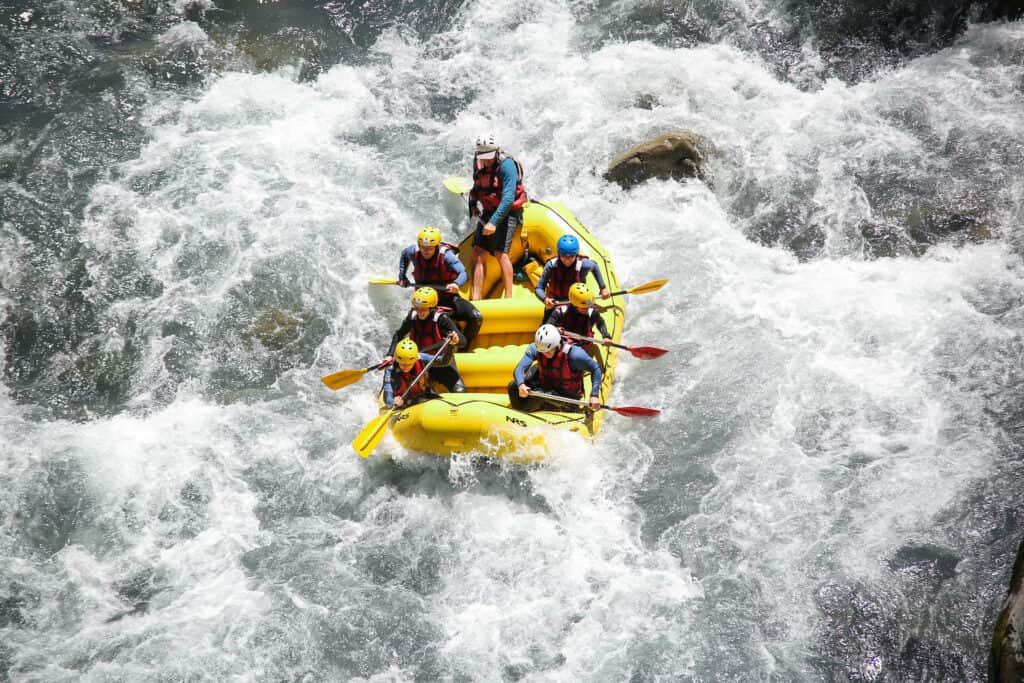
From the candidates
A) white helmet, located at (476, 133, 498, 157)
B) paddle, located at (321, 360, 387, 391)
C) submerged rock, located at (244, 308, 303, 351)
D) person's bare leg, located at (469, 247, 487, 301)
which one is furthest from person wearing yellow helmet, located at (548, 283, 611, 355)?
submerged rock, located at (244, 308, 303, 351)

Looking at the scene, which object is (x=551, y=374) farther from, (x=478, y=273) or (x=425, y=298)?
(x=478, y=273)

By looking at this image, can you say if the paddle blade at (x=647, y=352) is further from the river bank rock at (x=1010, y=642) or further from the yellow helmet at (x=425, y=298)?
the river bank rock at (x=1010, y=642)

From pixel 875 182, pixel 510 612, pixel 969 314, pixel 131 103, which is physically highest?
pixel 131 103

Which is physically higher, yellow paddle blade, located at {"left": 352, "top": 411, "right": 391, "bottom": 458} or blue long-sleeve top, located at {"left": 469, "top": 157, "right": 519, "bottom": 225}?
blue long-sleeve top, located at {"left": 469, "top": 157, "right": 519, "bottom": 225}

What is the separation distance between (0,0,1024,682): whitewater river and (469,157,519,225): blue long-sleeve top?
1.64m

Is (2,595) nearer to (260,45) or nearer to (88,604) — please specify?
(88,604)

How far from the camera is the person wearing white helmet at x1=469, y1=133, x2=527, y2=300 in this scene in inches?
336

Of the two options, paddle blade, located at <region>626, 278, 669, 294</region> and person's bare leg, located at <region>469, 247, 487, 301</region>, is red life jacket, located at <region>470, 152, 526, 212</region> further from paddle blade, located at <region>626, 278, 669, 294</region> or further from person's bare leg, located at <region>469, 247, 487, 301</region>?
paddle blade, located at <region>626, 278, 669, 294</region>

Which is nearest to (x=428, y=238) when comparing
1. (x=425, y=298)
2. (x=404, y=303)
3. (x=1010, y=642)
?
(x=425, y=298)

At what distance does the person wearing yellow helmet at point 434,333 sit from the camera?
307 inches

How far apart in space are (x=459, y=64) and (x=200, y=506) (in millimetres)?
7262

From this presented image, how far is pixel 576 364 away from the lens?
7.56 m

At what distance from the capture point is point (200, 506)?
7.82 metres

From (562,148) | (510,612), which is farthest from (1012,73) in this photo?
(510,612)
